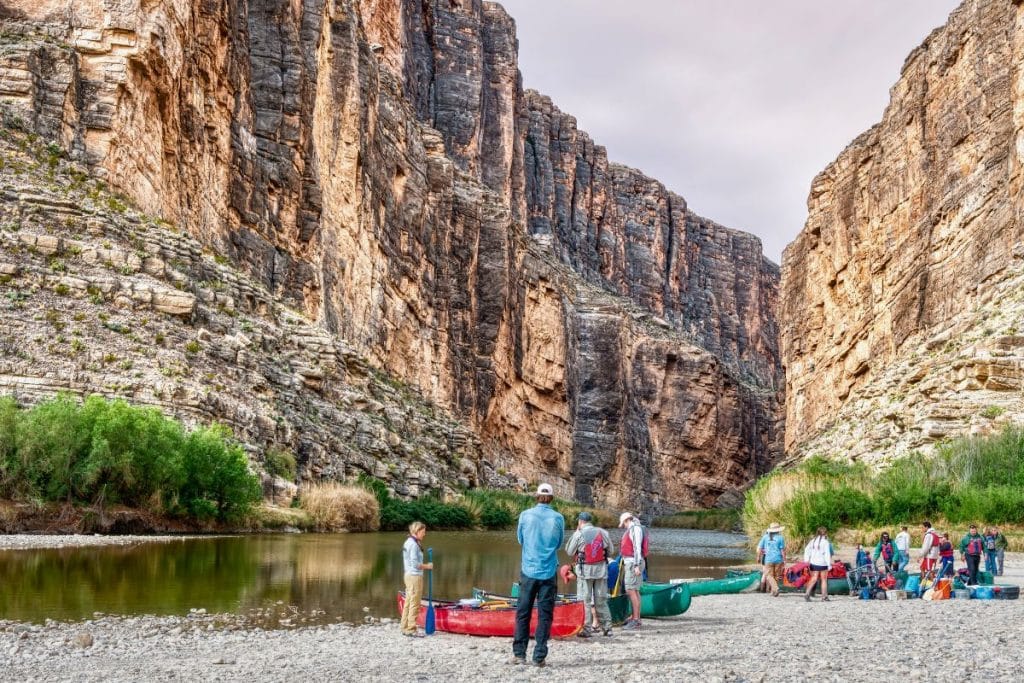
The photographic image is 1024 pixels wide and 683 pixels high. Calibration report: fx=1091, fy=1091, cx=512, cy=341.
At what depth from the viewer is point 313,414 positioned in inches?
1912

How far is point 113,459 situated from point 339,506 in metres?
12.0

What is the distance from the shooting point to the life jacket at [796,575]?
2262 cm

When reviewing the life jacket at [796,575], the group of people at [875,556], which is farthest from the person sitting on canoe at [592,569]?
the life jacket at [796,575]

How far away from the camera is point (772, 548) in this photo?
2219cm

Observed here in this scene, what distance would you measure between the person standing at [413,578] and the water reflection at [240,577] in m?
2.30

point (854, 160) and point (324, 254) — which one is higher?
point (854, 160)

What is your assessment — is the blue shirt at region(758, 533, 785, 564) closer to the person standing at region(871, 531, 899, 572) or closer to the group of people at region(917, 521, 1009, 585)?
the person standing at region(871, 531, 899, 572)

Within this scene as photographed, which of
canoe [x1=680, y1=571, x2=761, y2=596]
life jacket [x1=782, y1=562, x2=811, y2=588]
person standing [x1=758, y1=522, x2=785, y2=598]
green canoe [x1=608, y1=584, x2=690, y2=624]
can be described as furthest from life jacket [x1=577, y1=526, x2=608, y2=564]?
life jacket [x1=782, y1=562, x2=811, y2=588]

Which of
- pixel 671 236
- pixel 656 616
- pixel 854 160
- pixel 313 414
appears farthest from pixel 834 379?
pixel 671 236

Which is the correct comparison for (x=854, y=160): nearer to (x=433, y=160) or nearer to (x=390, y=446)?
(x=433, y=160)

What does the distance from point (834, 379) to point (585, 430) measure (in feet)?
132

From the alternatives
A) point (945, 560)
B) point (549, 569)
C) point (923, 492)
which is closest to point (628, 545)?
point (549, 569)

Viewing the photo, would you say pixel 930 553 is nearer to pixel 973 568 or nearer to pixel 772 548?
pixel 973 568

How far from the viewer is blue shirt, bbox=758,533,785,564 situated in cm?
2206
